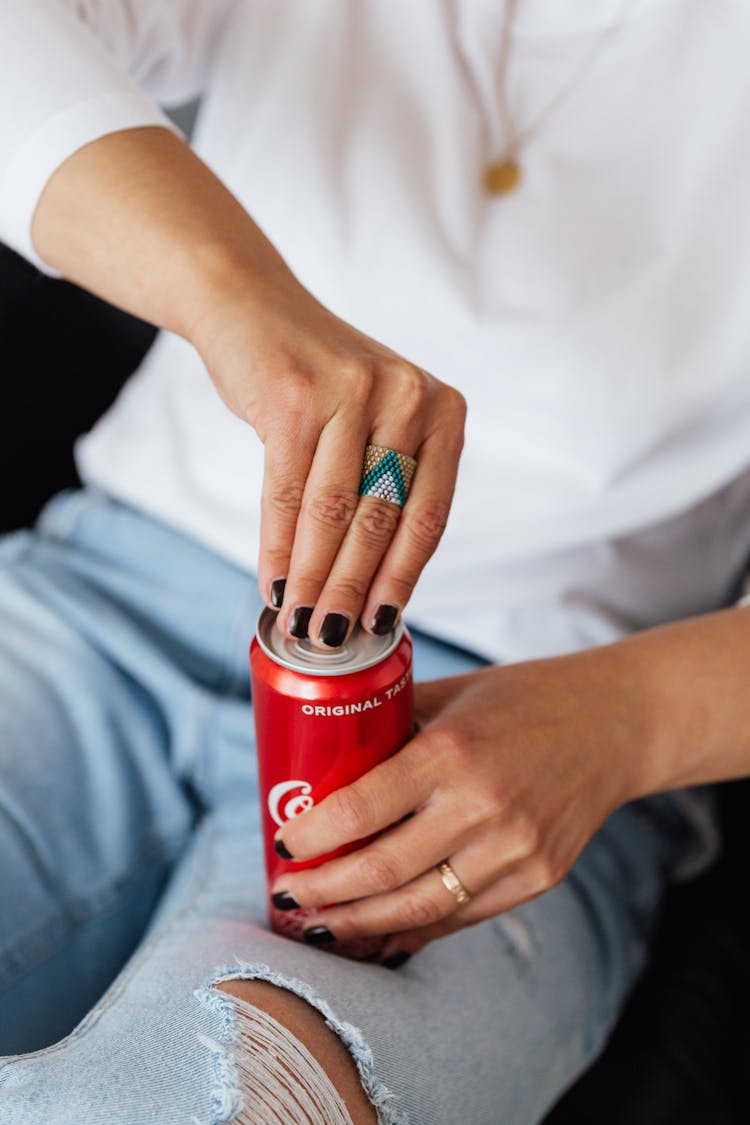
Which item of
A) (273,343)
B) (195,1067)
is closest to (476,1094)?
(195,1067)

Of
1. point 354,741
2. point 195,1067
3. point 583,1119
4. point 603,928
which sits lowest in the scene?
point 583,1119

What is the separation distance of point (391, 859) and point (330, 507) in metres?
0.21

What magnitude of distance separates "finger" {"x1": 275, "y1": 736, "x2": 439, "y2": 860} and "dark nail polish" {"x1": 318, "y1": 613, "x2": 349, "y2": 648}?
0.27ft

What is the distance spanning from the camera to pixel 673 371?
2.66 ft

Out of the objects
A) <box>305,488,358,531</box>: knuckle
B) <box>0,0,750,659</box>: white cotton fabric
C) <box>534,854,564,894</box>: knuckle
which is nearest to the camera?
<box>305,488,358,531</box>: knuckle

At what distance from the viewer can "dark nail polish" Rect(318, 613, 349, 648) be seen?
562 millimetres

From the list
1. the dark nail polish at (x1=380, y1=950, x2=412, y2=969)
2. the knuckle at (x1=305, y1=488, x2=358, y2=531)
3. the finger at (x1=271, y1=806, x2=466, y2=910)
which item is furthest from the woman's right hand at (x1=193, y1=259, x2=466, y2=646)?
the dark nail polish at (x1=380, y1=950, x2=412, y2=969)

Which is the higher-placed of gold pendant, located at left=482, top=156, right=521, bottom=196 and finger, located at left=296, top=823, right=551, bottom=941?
gold pendant, located at left=482, top=156, right=521, bottom=196

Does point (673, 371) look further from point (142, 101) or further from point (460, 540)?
point (142, 101)

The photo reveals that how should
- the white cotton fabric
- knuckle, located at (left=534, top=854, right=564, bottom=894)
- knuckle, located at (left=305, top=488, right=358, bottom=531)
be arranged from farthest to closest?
the white cotton fabric
knuckle, located at (left=534, top=854, right=564, bottom=894)
knuckle, located at (left=305, top=488, right=358, bottom=531)

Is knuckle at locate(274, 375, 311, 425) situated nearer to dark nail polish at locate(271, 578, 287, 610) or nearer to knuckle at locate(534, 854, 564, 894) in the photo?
dark nail polish at locate(271, 578, 287, 610)

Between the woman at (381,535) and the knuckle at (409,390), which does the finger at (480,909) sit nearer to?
the woman at (381,535)

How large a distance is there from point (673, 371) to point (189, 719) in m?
0.47

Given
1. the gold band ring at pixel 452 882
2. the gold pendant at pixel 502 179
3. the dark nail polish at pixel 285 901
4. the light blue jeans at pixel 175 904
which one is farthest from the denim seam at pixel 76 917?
the gold pendant at pixel 502 179
